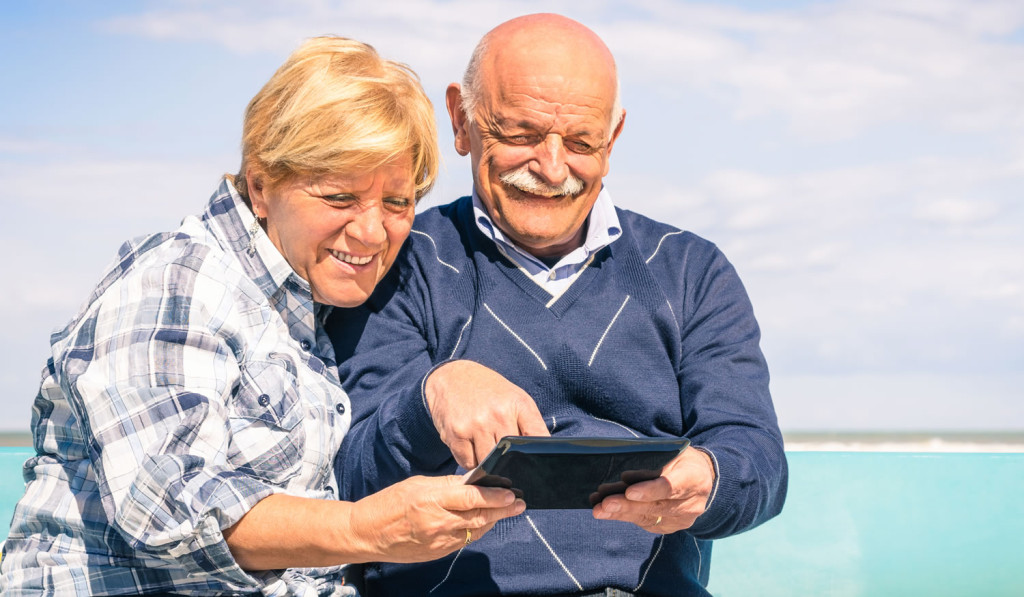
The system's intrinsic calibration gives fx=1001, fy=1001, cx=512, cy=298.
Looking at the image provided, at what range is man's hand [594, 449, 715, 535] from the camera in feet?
6.55

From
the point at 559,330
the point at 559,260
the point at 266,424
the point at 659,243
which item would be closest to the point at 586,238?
the point at 559,260

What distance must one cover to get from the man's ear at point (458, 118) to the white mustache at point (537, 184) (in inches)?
9.2

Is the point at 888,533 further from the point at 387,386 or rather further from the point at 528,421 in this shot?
the point at 528,421

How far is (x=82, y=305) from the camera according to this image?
2092mm

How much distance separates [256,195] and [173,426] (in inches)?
27.3

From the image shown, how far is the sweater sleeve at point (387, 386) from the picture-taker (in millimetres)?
2281

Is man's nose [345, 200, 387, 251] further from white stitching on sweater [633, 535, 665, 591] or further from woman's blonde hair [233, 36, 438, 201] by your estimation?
white stitching on sweater [633, 535, 665, 591]

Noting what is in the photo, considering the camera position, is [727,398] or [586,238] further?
[586,238]

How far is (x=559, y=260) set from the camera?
283cm

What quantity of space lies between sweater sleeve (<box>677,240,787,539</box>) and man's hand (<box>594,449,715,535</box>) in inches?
3.4

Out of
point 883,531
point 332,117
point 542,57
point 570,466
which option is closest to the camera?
point 570,466

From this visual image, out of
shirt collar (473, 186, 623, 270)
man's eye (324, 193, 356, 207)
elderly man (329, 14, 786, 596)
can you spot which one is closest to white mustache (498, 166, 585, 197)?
elderly man (329, 14, 786, 596)

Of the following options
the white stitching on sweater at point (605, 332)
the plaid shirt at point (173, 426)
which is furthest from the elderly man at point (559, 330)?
the plaid shirt at point (173, 426)

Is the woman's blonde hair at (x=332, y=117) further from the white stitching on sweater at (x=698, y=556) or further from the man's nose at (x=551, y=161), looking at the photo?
the white stitching on sweater at (x=698, y=556)
